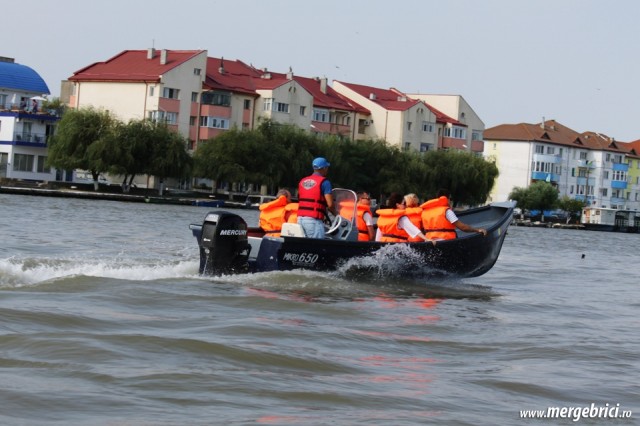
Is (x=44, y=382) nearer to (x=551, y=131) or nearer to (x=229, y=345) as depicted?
(x=229, y=345)

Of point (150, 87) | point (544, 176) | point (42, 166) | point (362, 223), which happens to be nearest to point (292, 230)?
point (362, 223)

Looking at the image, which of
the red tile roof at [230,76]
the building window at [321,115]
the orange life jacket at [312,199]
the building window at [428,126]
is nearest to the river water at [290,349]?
the orange life jacket at [312,199]

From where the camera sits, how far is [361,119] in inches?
3693

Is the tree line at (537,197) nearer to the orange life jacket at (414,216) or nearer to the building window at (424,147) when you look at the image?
the building window at (424,147)

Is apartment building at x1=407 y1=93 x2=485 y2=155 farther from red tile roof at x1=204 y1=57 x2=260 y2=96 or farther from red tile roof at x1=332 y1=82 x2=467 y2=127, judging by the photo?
→ red tile roof at x1=204 y1=57 x2=260 y2=96

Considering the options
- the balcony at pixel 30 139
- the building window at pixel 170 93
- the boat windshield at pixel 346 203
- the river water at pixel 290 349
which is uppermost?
the building window at pixel 170 93

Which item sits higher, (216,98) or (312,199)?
(216,98)

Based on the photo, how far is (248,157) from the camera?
67812mm

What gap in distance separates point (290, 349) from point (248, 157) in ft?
190

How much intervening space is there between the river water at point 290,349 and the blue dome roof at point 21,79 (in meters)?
68.2

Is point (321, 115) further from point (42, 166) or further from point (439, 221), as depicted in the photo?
point (439, 221)

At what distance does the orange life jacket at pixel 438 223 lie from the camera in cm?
1727

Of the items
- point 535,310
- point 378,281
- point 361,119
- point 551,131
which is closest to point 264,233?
point 378,281

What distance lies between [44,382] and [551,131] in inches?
4554
